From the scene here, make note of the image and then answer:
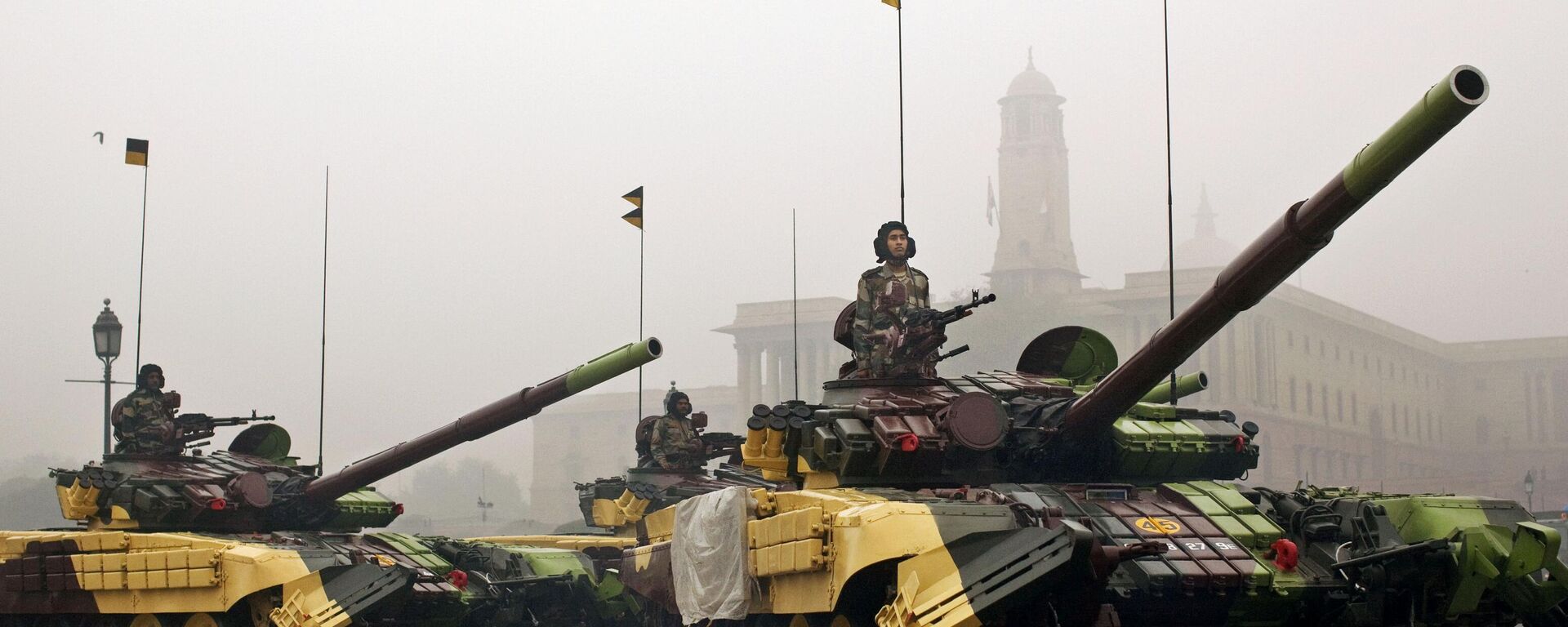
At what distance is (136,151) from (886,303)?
652 inches

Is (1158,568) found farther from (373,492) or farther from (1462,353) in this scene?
(1462,353)

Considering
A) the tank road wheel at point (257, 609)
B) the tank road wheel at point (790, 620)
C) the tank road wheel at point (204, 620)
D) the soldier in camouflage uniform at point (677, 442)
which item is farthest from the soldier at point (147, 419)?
the tank road wheel at point (790, 620)

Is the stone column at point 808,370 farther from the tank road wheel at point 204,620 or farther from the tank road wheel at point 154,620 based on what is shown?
the tank road wheel at point 204,620

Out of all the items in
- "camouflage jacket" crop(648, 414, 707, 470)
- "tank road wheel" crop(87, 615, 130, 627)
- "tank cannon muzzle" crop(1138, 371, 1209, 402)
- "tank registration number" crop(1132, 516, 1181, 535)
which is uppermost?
"tank cannon muzzle" crop(1138, 371, 1209, 402)

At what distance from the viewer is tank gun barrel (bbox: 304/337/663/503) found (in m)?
23.1

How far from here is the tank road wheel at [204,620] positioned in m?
22.1

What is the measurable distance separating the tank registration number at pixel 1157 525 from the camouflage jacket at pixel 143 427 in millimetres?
14703

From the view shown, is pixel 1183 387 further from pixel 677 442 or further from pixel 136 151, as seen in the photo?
pixel 136 151

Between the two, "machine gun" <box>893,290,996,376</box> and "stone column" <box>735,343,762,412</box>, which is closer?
"machine gun" <box>893,290,996,376</box>

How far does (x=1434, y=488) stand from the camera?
60.1 meters

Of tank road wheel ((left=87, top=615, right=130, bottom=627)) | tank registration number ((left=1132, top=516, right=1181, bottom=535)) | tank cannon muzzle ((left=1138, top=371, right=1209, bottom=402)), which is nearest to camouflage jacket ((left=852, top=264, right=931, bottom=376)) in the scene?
tank cannon muzzle ((left=1138, top=371, right=1209, bottom=402))

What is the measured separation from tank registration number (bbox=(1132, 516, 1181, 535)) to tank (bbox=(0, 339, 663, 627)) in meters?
8.05

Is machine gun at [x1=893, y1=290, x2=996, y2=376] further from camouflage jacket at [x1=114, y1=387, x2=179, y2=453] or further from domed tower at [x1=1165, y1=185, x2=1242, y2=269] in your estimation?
domed tower at [x1=1165, y1=185, x2=1242, y2=269]

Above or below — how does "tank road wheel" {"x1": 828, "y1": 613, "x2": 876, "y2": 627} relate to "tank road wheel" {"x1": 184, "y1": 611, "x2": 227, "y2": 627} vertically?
above
